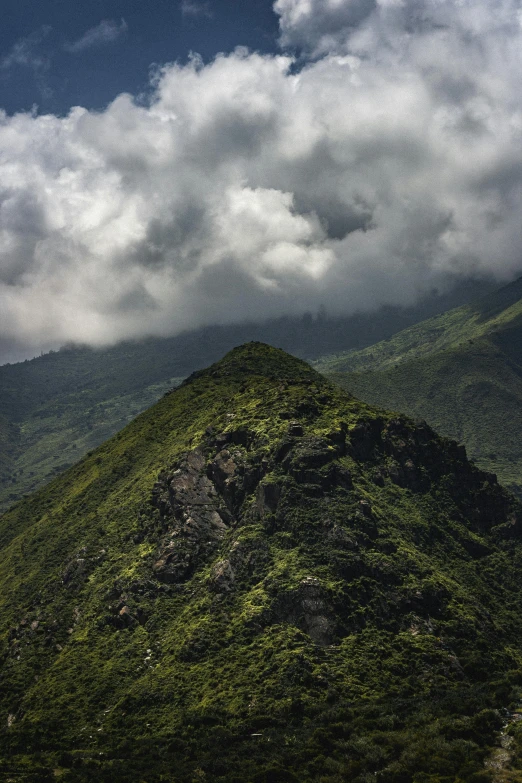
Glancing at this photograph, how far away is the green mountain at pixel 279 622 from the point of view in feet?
357

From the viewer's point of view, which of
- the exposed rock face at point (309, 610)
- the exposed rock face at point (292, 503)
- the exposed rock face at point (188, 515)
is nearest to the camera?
the exposed rock face at point (309, 610)

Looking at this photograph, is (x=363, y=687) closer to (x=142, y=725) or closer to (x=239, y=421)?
(x=142, y=725)

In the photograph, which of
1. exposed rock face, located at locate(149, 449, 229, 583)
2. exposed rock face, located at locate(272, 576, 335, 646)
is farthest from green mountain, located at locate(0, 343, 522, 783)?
exposed rock face, located at locate(149, 449, 229, 583)

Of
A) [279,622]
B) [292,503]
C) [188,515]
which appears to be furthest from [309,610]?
[188,515]

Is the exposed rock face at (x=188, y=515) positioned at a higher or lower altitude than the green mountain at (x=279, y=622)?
higher

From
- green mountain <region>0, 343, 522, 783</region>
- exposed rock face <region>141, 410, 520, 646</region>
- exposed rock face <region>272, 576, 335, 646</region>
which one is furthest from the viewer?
exposed rock face <region>141, 410, 520, 646</region>

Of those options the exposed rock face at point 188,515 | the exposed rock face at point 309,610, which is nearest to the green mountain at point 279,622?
the exposed rock face at point 309,610

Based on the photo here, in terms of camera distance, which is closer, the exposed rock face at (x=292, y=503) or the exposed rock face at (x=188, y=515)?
the exposed rock face at (x=292, y=503)

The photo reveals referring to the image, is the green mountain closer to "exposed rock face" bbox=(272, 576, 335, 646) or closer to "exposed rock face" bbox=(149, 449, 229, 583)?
"exposed rock face" bbox=(272, 576, 335, 646)

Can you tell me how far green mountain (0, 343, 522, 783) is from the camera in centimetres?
10894

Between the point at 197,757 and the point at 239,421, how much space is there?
325 feet

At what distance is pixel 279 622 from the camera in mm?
140250

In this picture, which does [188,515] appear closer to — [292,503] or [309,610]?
→ [292,503]

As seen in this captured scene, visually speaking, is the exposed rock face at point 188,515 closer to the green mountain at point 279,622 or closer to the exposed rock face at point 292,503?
the exposed rock face at point 292,503
